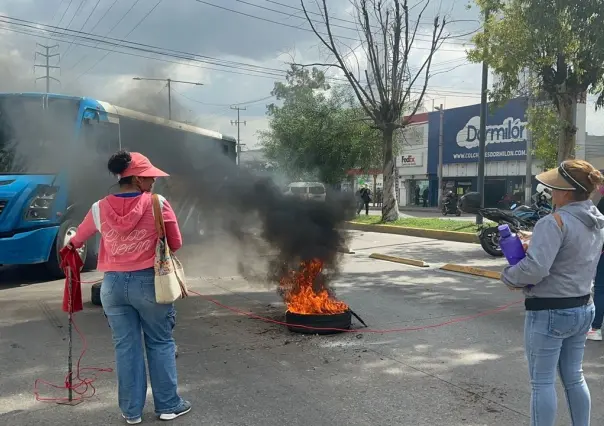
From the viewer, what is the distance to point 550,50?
12164mm

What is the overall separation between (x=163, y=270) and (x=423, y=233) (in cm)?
1403

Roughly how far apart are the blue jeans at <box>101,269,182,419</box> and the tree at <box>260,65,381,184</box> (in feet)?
82.4

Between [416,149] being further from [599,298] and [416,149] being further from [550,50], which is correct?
[599,298]

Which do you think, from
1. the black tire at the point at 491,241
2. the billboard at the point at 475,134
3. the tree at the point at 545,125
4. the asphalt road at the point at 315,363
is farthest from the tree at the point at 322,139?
the asphalt road at the point at 315,363

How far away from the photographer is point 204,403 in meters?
3.77

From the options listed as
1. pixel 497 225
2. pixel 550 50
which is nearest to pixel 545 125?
pixel 550 50

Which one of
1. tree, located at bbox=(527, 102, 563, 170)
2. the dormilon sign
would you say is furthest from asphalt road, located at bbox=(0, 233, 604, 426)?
the dormilon sign

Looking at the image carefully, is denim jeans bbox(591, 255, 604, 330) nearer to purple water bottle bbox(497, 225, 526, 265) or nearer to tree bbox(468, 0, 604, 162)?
purple water bottle bbox(497, 225, 526, 265)

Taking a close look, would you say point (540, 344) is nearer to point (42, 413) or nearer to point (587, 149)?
point (42, 413)

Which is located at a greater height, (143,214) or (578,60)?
(578,60)

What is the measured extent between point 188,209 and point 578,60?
9331 mm

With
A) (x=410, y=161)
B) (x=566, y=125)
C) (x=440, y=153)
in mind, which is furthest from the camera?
(x=410, y=161)

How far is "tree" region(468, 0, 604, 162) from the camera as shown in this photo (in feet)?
35.3

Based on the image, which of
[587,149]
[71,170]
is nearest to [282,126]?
[587,149]
